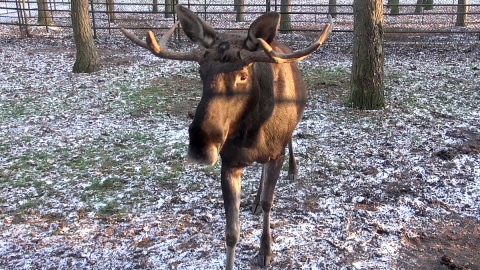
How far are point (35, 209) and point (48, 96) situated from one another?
14.9 ft

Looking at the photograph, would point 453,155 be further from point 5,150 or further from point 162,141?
point 5,150

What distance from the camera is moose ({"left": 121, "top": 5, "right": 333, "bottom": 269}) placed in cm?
266

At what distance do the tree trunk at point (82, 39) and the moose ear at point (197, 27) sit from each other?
26.1 ft

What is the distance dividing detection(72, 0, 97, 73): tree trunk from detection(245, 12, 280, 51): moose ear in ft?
27.4

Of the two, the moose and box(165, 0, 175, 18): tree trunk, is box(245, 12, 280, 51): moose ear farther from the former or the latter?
box(165, 0, 175, 18): tree trunk

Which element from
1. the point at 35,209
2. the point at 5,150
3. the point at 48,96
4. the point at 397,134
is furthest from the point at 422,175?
the point at 48,96

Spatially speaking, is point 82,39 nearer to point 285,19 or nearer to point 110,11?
point 285,19

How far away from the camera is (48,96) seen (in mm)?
8500

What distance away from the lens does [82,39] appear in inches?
407

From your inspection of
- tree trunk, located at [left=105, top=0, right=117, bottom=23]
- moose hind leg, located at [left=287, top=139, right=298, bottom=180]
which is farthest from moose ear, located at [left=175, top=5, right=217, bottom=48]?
tree trunk, located at [left=105, top=0, right=117, bottom=23]

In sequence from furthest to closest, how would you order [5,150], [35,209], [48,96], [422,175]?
[48,96] < [5,150] < [422,175] < [35,209]

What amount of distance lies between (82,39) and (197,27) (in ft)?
26.7

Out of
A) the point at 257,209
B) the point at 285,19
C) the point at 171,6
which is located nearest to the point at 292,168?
the point at 257,209

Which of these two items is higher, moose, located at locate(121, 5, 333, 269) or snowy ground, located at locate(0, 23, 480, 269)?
moose, located at locate(121, 5, 333, 269)
